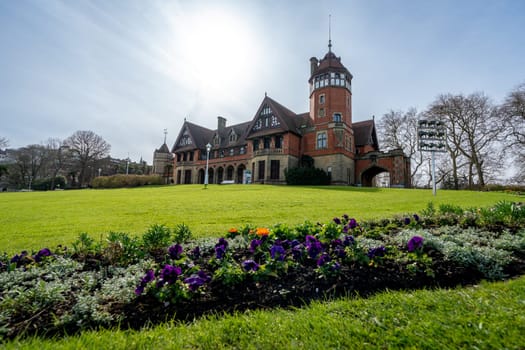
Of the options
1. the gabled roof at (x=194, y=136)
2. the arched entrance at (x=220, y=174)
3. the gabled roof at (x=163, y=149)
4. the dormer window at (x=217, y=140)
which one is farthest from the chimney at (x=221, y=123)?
the gabled roof at (x=163, y=149)

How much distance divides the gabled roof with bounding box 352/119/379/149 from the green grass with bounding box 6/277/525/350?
38.0 metres

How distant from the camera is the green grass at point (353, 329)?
1.92m

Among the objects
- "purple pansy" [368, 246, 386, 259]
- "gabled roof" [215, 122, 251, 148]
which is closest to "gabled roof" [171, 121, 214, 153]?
"gabled roof" [215, 122, 251, 148]

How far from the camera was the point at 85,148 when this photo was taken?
2189 inches

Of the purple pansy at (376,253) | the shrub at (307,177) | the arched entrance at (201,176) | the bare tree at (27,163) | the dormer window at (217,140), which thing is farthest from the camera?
the bare tree at (27,163)

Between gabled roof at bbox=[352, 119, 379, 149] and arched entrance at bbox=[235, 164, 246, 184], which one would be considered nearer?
gabled roof at bbox=[352, 119, 379, 149]

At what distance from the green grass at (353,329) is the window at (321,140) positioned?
3220 centimetres

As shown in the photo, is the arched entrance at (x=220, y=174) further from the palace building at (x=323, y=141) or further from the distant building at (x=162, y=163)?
the distant building at (x=162, y=163)

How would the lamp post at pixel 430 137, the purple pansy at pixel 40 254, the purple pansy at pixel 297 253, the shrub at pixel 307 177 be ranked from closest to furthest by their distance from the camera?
the purple pansy at pixel 297 253 < the purple pansy at pixel 40 254 < the lamp post at pixel 430 137 < the shrub at pixel 307 177

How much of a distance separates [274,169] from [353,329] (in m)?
32.5

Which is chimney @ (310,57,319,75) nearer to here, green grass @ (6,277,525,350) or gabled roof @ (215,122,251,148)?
gabled roof @ (215,122,251,148)

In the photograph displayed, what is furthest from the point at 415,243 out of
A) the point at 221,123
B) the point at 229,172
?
the point at 221,123

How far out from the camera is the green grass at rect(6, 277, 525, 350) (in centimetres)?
192

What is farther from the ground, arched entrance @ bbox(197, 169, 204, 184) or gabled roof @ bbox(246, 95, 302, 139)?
gabled roof @ bbox(246, 95, 302, 139)
